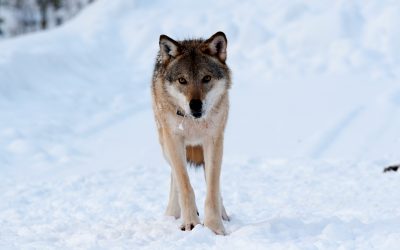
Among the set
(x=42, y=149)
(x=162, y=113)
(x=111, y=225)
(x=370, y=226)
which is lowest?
(x=370, y=226)

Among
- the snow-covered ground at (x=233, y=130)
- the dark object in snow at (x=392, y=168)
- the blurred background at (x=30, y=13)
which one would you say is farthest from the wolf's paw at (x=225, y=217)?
the blurred background at (x=30, y=13)

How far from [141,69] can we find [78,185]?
9.89 metres

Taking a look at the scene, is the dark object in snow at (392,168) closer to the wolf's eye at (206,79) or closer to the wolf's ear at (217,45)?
the wolf's ear at (217,45)

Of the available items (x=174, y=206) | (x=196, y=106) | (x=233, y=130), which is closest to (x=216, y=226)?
(x=174, y=206)

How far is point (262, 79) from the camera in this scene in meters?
16.3

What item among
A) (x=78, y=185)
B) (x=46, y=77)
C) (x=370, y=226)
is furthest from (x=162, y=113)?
(x=46, y=77)

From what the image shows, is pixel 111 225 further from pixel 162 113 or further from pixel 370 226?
pixel 370 226

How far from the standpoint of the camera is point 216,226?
18.1 feet

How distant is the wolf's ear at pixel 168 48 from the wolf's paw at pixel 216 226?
157 cm

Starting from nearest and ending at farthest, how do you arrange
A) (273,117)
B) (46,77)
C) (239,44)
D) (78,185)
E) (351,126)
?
1. (78,185)
2. (351,126)
3. (273,117)
4. (46,77)
5. (239,44)

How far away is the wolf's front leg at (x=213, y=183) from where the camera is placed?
5.56 metres

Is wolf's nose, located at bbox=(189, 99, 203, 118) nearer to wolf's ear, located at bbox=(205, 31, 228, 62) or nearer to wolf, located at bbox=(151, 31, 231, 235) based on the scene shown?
wolf, located at bbox=(151, 31, 231, 235)

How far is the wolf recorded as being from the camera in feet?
18.3

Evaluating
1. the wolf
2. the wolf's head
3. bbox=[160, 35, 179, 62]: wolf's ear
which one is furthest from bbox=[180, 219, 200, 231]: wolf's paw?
bbox=[160, 35, 179, 62]: wolf's ear
